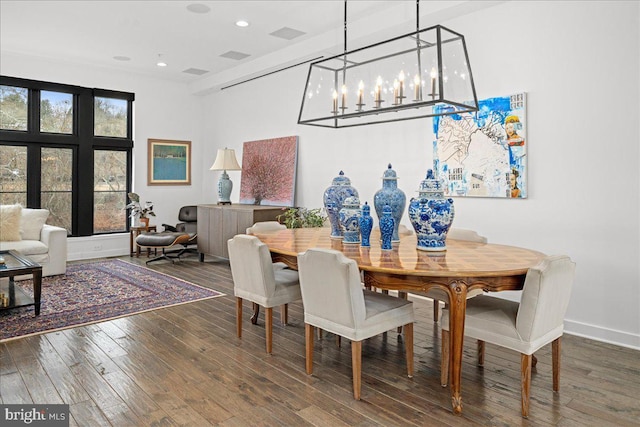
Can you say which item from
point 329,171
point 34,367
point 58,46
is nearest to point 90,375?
point 34,367

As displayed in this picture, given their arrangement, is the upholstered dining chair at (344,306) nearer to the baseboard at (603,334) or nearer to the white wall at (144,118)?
the baseboard at (603,334)

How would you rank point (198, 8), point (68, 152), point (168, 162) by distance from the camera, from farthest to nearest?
point (168, 162) → point (68, 152) → point (198, 8)

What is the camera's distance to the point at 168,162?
7.95 m

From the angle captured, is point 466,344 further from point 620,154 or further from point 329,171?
point 329,171

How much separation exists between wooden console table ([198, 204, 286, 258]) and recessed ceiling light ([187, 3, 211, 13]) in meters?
2.47

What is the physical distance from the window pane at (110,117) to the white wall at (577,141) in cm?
534

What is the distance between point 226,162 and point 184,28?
2092mm

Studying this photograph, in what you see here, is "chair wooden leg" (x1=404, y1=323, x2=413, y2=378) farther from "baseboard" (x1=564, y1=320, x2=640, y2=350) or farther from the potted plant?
the potted plant

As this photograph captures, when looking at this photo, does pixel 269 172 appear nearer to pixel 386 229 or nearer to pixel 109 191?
pixel 109 191

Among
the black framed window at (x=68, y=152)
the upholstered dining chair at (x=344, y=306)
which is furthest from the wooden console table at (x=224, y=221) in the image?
the upholstered dining chair at (x=344, y=306)

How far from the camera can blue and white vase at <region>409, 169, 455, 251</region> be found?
2.80 metres

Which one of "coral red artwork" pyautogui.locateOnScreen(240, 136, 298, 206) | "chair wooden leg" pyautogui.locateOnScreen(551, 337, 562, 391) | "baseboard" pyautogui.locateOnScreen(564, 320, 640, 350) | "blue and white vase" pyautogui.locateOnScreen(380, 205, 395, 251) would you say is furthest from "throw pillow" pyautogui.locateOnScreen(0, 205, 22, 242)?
"baseboard" pyautogui.locateOnScreen(564, 320, 640, 350)

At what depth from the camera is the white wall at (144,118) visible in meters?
6.66

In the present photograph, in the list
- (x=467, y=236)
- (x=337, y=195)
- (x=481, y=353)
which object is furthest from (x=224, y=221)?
(x=481, y=353)
